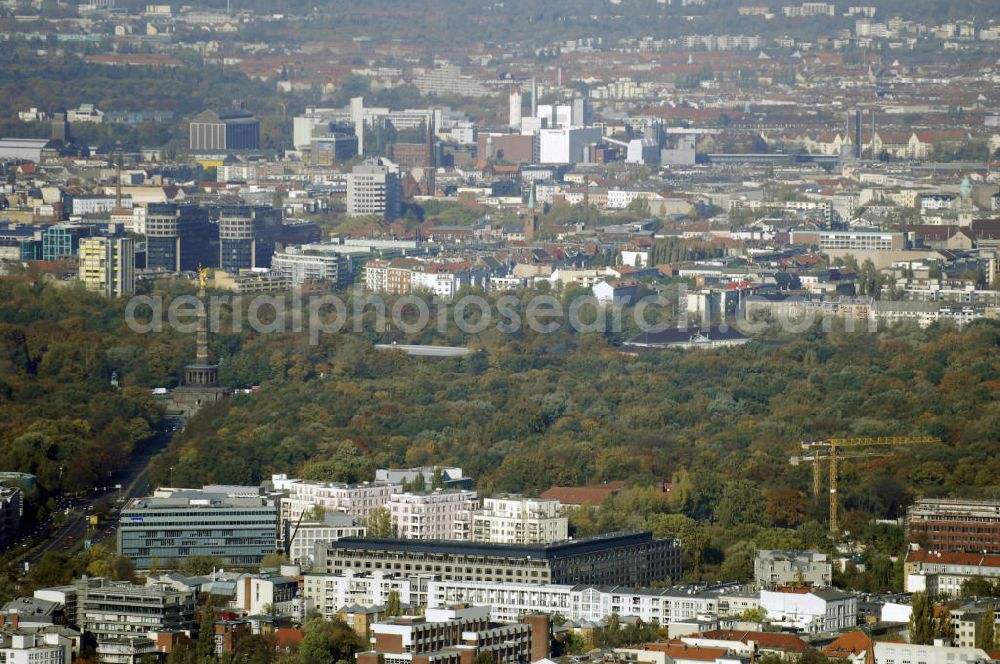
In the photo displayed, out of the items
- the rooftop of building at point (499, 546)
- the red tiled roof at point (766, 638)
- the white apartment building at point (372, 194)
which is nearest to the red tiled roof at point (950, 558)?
the rooftop of building at point (499, 546)

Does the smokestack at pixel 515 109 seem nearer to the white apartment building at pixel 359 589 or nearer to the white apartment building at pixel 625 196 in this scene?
the white apartment building at pixel 625 196

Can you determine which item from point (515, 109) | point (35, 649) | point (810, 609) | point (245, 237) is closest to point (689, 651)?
point (810, 609)

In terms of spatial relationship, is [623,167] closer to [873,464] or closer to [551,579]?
[873,464]

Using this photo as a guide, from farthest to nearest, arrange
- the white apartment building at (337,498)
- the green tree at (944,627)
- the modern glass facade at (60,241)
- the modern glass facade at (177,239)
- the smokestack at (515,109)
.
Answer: the smokestack at (515,109) → the modern glass facade at (177,239) → the modern glass facade at (60,241) → the white apartment building at (337,498) → the green tree at (944,627)

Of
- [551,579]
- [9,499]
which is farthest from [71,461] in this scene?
[551,579]

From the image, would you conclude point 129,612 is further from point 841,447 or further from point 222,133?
point 222,133

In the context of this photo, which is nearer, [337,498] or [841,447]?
[337,498]
